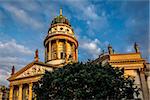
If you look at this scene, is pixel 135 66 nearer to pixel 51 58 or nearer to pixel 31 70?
pixel 31 70

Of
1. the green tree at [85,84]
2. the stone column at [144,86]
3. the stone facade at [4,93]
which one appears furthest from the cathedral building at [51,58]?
the green tree at [85,84]

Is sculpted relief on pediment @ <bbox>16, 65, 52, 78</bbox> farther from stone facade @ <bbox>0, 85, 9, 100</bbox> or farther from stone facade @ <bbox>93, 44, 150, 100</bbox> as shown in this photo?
stone facade @ <bbox>93, 44, 150, 100</bbox>

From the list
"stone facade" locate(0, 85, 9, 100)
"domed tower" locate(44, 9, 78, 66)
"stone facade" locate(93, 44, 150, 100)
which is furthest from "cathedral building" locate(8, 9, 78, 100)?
"stone facade" locate(93, 44, 150, 100)

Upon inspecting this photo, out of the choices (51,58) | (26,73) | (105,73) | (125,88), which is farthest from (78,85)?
(51,58)

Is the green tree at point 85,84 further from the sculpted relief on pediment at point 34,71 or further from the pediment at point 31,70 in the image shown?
the pediment at point 31,70

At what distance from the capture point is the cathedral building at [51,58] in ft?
154

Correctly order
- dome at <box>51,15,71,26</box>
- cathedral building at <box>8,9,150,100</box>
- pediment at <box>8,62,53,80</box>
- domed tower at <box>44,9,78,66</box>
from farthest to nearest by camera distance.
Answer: dome at <box>51,15,71,26</box>, domed tower at <box>44,9,78,66</box>, pediment at <box>8,62,53,80</box>, cathedral building at <box>8,9,150,100</box>

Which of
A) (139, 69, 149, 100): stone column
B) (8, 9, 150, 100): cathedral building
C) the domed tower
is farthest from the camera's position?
the domed tower

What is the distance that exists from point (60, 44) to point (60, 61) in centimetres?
581

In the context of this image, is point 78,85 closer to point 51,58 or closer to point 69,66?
point 69,66

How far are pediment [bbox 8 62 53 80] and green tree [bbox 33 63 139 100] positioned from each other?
67.5ft

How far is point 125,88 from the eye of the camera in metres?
25.1

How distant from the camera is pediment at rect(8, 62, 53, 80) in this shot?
153 feet

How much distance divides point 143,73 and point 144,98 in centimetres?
401
